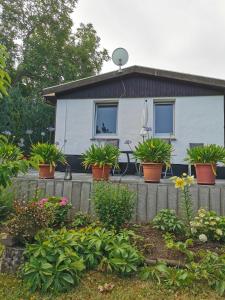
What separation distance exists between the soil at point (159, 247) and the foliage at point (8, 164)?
203 centimetres

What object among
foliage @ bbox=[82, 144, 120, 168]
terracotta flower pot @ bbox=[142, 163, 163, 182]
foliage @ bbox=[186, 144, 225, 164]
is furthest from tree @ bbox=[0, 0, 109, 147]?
foliage @ bbox=[186, 144, 225, 164]

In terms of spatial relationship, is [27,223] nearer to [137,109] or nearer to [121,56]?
[137,109]

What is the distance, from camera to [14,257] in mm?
3693

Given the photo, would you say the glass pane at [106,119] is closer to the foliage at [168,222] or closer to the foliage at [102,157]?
the foliage at [102,157]

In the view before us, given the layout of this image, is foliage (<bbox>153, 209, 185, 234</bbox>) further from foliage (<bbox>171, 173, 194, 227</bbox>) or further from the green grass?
the green grass

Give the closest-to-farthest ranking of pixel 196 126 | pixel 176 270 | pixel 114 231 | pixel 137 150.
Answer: pixel 176 270
pixel 114 231
pixel 137 150
pixel 196 126

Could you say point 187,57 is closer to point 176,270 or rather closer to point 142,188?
point 142,188

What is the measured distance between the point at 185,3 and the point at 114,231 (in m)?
8.17

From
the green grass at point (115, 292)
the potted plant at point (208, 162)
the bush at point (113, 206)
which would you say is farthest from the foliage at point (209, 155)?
Result: the green grass at point (115, 292)

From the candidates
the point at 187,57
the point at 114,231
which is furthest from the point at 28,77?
the point at 114,231

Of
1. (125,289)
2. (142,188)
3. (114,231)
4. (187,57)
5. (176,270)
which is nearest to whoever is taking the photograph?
(125,289)

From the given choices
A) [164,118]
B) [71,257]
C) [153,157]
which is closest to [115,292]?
[71,257]

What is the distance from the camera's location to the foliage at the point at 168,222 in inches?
181

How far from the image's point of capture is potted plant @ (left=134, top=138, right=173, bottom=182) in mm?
5571
